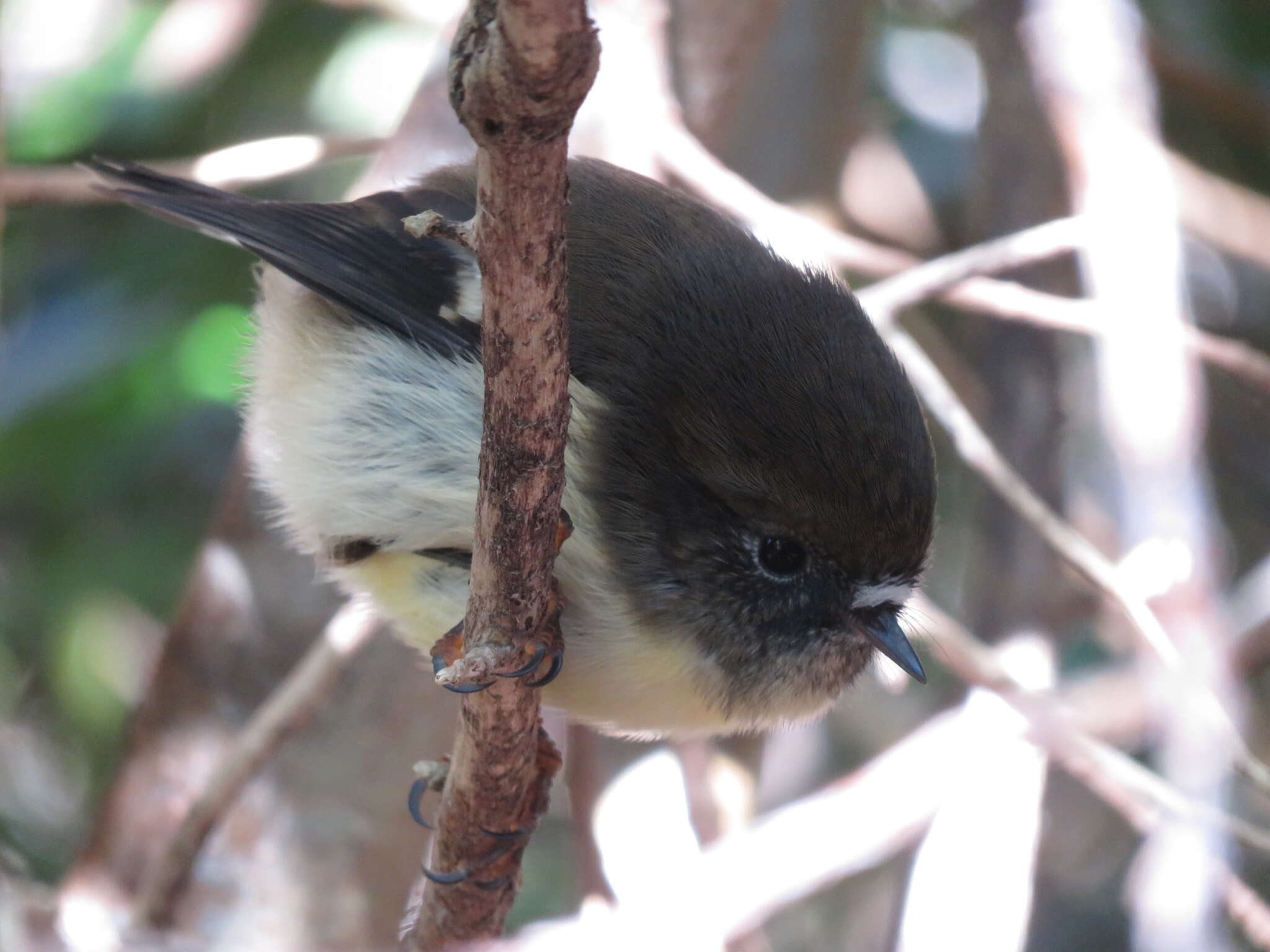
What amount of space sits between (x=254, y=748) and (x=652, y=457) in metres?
1.25

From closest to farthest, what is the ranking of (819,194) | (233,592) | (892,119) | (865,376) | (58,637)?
(865,376) → (233,592) → (58,637) → (819,194) → (892,119)

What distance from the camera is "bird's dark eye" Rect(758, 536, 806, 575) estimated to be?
2049 millimetres

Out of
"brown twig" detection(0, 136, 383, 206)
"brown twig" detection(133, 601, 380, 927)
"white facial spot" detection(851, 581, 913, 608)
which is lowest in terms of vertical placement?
"brown twig" detection(133, 601, 380, 927)

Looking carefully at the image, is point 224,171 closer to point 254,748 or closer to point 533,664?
point 254,748

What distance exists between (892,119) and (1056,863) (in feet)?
8.10

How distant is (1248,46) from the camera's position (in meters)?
3.90

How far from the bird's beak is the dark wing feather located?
0.75m

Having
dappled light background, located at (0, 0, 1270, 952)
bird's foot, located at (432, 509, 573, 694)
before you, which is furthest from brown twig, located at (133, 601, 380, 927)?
bird's foot, located at (432, 509, 573, 694)

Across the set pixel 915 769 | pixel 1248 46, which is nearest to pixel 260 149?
pixel 915 769

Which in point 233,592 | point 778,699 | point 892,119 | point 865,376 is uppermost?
point 892,119

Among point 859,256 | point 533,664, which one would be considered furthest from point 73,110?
point 533,664

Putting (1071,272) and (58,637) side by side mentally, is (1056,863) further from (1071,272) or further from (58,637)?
(58,637)

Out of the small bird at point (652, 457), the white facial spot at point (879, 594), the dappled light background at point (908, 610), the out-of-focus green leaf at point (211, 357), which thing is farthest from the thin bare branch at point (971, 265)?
the out-of-focus green leaf at point (211, 357)

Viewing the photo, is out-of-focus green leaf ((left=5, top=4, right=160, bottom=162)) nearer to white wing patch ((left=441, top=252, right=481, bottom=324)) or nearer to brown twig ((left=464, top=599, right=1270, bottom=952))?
white wing patch ((left=441, top=252, right=481, bottom=324))
